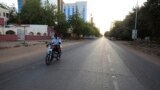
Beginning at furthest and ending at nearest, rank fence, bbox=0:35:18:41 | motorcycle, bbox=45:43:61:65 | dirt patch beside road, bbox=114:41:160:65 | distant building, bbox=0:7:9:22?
distant building, bbox=0:7:9:22 < fence, bbox=0:35:18:41 < dirt patch beside road, bbox=114:41:160:65 < motorcycle, bbox=45:43:61:65

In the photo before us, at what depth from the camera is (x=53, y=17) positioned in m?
91.1

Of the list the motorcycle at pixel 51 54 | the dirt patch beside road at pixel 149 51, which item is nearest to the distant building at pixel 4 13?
the dirt patch beside road at pixel 149 51

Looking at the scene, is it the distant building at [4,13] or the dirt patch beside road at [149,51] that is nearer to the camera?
the dirt patch beside road at [149,51]

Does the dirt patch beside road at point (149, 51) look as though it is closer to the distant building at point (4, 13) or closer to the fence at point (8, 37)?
the fence at point (8, 37)

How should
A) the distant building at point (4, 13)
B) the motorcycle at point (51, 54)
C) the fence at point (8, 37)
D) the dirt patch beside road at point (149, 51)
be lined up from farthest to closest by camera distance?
the distant building at point (4, 13)
the fence at point (8, 37)
the dirt patch beside road at point (149, 51)
the motorcycle at point (51, 54)

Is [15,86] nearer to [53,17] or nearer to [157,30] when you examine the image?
[157,30]

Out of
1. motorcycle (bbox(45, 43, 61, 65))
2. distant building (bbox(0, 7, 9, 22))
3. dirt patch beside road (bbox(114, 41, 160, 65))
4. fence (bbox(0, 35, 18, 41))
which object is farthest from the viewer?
distant building (bbox(0, 7, 9, 22))

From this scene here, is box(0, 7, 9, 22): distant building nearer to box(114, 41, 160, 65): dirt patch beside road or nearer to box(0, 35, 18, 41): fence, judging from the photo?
box(0, 35, 18, 41): fence

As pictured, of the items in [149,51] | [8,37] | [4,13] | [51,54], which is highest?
[4,13]

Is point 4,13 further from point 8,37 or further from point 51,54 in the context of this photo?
point 51,54

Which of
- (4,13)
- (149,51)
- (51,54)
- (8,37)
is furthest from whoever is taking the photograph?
(4,13)

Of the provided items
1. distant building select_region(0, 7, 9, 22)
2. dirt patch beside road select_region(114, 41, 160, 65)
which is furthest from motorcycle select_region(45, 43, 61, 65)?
distant building select_region(0, 7, 9, 22)

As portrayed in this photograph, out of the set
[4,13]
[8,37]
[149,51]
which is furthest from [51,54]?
[4,13]

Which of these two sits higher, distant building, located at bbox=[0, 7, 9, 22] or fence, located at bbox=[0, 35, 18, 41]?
distant building, located at bbox=[0, 7, 9, 22]
